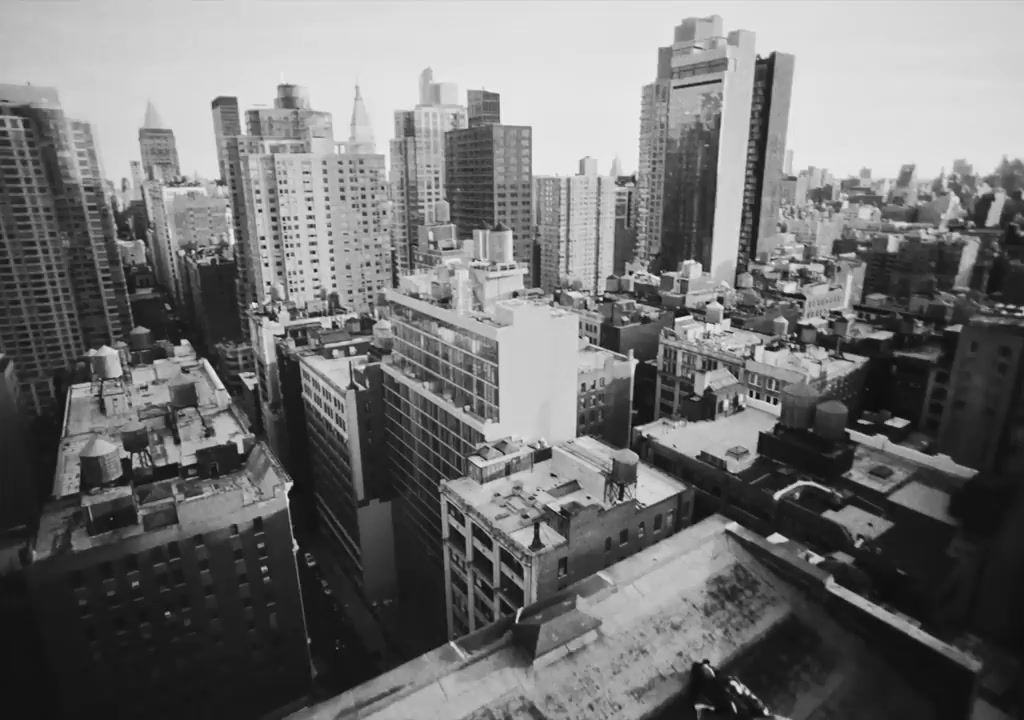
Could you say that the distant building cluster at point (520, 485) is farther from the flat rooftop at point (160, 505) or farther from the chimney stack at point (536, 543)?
the chimney stack at point (536, 543)

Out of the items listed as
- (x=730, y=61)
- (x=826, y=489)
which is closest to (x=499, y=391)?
(x=826, y=489)

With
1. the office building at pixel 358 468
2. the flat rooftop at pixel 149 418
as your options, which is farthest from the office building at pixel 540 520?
the office building at pixel 358 468

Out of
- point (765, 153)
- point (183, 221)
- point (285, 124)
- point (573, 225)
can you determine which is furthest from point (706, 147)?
point (183, 221)

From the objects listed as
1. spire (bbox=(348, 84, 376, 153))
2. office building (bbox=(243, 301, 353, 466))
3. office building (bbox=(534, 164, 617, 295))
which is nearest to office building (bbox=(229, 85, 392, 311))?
spire (bbox=(348, 84, 376, 153))

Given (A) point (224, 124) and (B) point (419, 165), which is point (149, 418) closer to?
(A) point (224, 124)

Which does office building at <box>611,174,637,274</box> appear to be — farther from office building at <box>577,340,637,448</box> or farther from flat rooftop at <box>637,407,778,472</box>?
flat rooftop at <box>637,407,778,472</box>

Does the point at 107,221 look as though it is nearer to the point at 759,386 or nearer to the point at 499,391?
the point at 499,391

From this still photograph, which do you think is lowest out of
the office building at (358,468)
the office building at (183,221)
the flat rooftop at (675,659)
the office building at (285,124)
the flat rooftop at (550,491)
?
the office building at (358,468)
